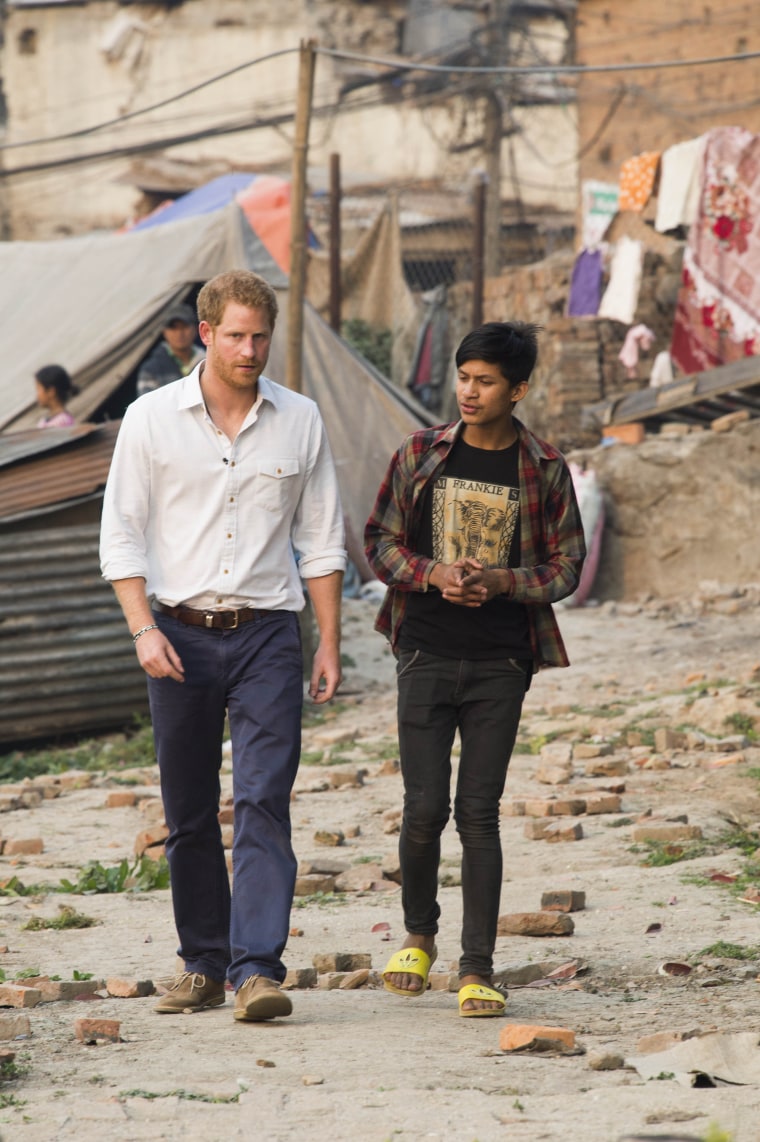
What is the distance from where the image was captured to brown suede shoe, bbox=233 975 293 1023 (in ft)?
11.6

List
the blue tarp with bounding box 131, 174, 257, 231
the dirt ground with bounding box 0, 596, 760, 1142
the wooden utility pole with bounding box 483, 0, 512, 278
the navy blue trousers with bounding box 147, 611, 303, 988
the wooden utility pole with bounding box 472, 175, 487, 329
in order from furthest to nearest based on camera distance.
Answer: the wooden utility pole with bounding box 483, 0, 512, 278
the blue tarp with bounding box 131, 174, 257, 231
the wooden utility pole with bounding box 472, 175, 487, 329
the navy blue trousers with bounding box 147, 611, 303, 988
the dirt ground with bounding box 0, 596, 760, 1142

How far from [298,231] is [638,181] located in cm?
534

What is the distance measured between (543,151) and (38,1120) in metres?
31.1

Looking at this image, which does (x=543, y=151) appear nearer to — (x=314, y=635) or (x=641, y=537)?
(x=641, y=537)

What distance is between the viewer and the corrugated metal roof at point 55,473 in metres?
8.88

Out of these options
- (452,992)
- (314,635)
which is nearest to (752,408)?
(314,635)

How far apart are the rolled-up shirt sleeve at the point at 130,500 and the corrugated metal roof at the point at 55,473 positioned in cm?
514

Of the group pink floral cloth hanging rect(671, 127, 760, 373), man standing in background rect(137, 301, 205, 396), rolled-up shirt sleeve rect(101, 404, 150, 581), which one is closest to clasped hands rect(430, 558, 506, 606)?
rolled-up shirt sleeve rect(101, 404, 150, 581)

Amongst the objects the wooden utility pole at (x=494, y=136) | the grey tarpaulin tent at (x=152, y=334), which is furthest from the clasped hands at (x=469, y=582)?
the wooden utility pole at (x=494, y=136)

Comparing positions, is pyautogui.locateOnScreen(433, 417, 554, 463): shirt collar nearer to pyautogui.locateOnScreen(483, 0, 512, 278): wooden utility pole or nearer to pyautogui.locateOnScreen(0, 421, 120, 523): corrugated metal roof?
pyautogui.locateOnScreen(0, 421, 120, 523): corrugated metal roof

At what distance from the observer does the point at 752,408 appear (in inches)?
484

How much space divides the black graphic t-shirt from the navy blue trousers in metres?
0.36

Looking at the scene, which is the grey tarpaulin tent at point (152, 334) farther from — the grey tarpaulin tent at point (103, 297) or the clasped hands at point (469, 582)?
the clasped hands at point (469, 582)

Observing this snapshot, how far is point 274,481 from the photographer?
384cm
